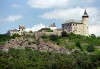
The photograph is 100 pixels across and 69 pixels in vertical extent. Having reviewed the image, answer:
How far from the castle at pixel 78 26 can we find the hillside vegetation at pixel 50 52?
2845mm

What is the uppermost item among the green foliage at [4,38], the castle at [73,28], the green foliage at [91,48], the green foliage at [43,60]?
the castle at [73,28]

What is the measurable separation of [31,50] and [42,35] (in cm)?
894

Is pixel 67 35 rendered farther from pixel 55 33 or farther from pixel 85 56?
pixel 85 56

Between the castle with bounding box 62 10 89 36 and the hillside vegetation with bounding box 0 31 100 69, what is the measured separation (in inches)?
112

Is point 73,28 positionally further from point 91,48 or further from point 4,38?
point 4,38

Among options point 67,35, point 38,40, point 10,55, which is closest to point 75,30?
point 67,35

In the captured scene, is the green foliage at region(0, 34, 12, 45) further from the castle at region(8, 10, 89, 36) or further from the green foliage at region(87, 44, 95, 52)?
the green foliage at region(87, 44, 95, 52)

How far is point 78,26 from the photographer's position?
5162 inches

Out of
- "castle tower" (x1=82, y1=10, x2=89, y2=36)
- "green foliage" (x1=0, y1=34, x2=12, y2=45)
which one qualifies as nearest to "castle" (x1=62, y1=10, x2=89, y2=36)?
"castle tower" (x1=82, y1=10, x2=89, y2=36)

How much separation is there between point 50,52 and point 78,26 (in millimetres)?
18089

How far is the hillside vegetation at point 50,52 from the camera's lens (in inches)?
3936

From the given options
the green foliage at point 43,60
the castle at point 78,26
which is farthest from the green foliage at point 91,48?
the castle at point 78,26

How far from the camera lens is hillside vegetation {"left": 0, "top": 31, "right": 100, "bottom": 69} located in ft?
328

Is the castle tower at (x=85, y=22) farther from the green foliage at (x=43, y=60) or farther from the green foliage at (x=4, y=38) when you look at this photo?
the green foliage at (x=4, y=38)
